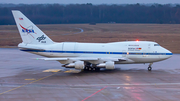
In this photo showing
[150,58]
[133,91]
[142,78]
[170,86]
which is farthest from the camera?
[150,58]

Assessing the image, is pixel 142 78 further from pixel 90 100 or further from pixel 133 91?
pixel 90 100

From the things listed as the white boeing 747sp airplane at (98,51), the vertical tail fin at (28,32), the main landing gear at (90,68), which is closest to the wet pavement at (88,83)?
the main landing gear at (90,68)

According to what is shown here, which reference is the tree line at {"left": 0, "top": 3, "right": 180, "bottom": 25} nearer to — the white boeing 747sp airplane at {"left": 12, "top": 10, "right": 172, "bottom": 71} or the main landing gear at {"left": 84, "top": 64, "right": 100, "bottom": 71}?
the white boeing 747sp airplane at {"left": 12, "top": 10, "right": 172, "bottom": 71}

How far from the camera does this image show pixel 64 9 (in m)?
185

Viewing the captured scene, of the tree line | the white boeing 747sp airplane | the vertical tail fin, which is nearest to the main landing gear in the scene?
the white boeing 747sp airplane

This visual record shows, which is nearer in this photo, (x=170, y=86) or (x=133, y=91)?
(x=133, y=91)

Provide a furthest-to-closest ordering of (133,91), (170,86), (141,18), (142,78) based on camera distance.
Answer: (141,18)
(142,78)
(170,86)
(133,91)

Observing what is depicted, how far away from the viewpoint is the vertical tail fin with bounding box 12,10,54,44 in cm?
3472

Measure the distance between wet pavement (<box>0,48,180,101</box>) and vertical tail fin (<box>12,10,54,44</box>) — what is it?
4.06 m

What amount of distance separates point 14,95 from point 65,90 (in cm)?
477

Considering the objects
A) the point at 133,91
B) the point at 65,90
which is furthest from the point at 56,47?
the point at 133,91

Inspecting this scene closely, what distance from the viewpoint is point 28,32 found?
35156 mm

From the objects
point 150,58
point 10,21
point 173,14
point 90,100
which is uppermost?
point 173,14

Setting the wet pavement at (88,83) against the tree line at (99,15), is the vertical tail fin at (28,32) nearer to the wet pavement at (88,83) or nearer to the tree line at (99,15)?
the wet pavement at (88,83)
